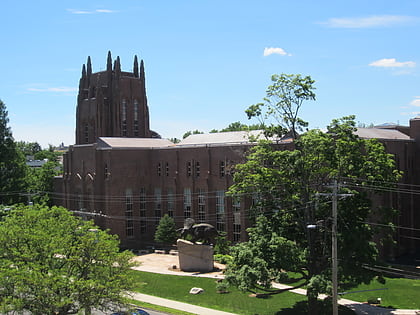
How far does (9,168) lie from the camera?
74.6 m

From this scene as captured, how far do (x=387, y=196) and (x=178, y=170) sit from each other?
24873mm

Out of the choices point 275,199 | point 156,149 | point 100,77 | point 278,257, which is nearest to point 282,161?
point 275,199

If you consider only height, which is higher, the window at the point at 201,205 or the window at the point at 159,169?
the window at the point at 159,169

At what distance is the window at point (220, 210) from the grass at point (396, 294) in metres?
19.7

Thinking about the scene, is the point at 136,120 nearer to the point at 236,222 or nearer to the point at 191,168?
the point at 191,168

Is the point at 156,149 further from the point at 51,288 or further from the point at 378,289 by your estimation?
the point at 51,288

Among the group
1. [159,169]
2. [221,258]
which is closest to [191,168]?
[159,169]

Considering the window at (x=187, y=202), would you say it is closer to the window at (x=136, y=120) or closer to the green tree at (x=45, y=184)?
the window at (x=136, y=120)

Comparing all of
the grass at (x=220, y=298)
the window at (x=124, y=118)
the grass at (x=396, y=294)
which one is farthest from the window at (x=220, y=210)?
the window at (x=124, y=118)

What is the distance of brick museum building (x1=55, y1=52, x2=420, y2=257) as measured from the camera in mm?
55844

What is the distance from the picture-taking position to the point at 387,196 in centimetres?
5141

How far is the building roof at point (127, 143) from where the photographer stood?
63.4 m

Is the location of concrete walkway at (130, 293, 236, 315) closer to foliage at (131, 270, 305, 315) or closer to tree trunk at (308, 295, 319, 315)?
foliage at (131, 270, 305, 315)

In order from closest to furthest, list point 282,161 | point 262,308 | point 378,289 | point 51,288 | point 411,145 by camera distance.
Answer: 1. point 51,288
2. point 282,161
3. point 262,308
4. point 378,289
5. point 411,145
